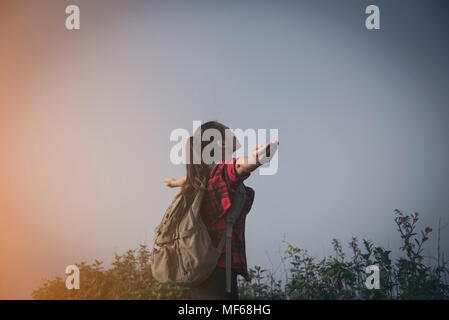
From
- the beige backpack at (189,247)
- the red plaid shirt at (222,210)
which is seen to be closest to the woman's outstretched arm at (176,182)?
the beige backpack at (189,247)

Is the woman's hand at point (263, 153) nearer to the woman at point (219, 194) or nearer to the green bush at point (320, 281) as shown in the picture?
the woman at point (219, 194)

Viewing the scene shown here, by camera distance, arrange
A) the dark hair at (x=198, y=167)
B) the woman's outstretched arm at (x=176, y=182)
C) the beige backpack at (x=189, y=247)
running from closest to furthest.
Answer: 1. the beige backpack at (x=189, y=247)
2. the dark hair at (x=198, y=167)
3. the woman's outstretched arm at (x=176, y=182)

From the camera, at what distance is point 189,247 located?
2480mm

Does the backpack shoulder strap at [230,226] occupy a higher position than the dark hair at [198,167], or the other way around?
the dark hair at [198,167]

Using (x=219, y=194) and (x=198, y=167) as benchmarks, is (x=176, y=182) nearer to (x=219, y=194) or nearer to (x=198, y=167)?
(x=198, y=167)

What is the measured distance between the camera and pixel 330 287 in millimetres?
4062

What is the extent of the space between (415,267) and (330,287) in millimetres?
964

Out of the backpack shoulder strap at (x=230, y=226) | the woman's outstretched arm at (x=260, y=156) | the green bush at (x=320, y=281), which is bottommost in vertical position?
the green bush at (x=320, y=281)

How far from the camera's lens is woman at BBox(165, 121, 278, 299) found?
8.01 feet

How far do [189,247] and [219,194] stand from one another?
0.43 metres

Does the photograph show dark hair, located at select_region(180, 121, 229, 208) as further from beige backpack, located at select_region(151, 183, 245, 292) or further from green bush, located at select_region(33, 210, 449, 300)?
green bush, located at select_region(33, 210, 449, 300)

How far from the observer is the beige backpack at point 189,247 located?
2439 mm
